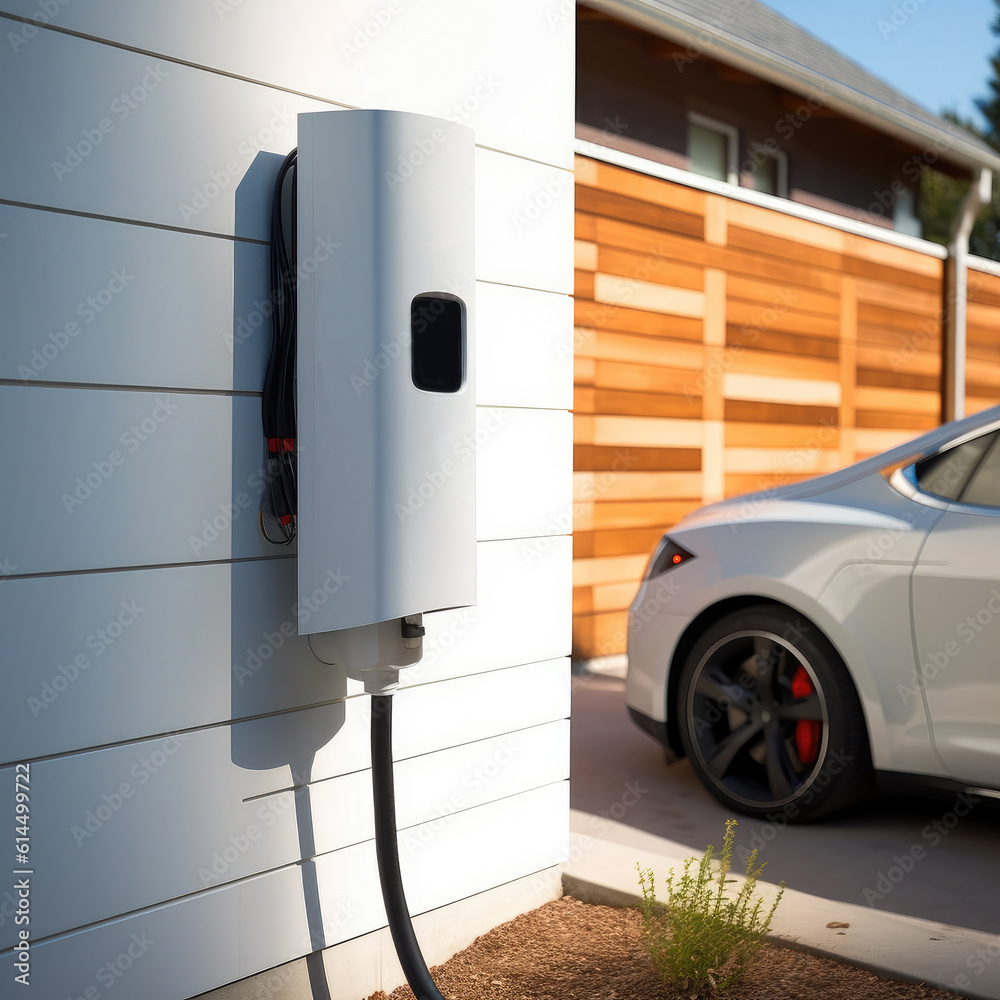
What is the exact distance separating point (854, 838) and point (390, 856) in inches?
75.4

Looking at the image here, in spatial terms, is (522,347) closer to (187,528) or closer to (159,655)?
(187,528)

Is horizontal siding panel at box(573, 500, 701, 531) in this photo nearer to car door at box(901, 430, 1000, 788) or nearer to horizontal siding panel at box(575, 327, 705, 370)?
horizontal siding panel at box(575, 327, 705, 370)

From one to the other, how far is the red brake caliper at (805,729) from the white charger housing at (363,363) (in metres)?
1.93

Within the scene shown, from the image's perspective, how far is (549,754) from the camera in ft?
10.4

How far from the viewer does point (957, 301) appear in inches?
415

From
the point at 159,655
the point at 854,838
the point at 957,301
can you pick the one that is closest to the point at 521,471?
the point at 159,655

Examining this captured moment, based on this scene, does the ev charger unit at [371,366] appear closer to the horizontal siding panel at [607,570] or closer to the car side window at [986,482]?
the car side window at [986,482]

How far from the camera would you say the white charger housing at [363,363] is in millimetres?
2281

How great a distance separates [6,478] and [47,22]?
868 mm

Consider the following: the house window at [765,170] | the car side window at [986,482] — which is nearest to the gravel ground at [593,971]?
the car side window at [986,482]

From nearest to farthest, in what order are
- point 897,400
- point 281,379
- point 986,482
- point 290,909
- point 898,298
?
point 281,379
point 290,909
point 986,482
point 898,298
point 897,400

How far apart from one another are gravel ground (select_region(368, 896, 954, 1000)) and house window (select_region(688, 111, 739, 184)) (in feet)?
25.3

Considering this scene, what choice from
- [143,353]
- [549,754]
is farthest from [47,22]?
[549,754]

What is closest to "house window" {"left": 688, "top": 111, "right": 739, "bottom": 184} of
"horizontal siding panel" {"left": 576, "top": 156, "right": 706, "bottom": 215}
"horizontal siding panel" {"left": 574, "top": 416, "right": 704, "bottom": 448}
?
"horizontal siding panel" {"left": 576, "top": 156, "right": 706, "bottom": 215}
